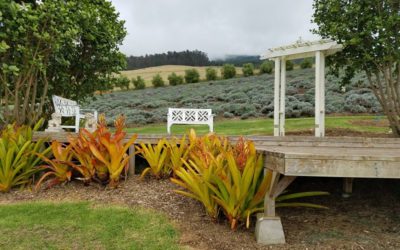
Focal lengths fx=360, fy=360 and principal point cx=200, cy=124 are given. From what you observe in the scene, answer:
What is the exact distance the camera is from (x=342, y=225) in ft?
11.1

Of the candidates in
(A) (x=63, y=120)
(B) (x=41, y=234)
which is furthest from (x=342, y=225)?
(A) (x=63, y=120)

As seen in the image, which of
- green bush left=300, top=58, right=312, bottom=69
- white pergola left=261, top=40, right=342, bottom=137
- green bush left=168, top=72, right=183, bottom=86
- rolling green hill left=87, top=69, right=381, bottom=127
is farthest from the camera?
green bush left=168, top=72, right=183, bottom=86

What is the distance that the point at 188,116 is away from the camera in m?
7.29

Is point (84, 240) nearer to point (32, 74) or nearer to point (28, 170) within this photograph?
point (28, 170)

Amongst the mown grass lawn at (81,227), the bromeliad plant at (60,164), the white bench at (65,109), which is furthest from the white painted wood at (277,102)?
the mown grass lawn at (81,227)

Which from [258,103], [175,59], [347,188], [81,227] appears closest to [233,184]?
[81,227]

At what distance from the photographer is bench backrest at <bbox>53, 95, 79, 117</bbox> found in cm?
604

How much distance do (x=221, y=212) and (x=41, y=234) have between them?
64.6 inches

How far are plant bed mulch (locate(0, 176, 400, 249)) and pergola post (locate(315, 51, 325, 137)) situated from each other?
7.58ft

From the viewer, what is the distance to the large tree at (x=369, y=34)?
666 centimetres

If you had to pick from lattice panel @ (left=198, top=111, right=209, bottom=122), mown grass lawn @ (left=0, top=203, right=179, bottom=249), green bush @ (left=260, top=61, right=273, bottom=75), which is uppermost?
green bush @ (left=260, top=61, right=273, bottom=75)

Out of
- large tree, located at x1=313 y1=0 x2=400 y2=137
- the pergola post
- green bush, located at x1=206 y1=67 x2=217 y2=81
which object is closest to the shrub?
green bush, located at x1=206 y1=67 x2=217 y2=81

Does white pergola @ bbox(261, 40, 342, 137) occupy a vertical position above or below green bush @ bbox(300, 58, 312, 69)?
below

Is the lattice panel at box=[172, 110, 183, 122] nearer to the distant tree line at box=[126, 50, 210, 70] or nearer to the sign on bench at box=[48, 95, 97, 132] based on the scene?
the sign on bench at box=[48, 95, 97, 132]
